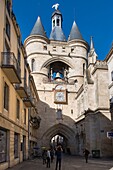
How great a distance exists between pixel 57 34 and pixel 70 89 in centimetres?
1504

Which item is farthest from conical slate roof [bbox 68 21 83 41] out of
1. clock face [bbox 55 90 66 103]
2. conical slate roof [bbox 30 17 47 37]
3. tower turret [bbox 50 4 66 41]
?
clock face [bbox 55 90 66 103]

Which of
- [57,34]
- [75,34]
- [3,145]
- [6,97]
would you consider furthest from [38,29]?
[3,145]

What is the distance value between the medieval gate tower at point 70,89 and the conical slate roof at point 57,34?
0.74 m

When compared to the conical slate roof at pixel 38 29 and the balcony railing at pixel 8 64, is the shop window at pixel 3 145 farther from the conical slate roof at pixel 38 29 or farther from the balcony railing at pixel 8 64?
the conical slate roof at pixel 38 29

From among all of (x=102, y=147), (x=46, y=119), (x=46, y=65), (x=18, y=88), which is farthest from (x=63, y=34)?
(x=18, y=88)

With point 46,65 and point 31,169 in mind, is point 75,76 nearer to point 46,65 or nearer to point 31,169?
point 46,65

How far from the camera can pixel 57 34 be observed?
2060 inches

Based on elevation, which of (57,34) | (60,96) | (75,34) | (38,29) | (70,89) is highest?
(57,34)

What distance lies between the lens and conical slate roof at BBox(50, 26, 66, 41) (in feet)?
168

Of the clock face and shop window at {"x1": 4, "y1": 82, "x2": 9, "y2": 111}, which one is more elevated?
the clock face

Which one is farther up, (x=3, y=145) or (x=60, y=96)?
(x=60, y=96)

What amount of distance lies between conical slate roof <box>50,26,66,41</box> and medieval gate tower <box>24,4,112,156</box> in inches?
29.2

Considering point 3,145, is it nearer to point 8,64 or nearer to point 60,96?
point 8,64

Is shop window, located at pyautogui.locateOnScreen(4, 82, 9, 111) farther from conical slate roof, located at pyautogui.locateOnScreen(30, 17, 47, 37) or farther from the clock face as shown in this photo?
conical slate roof, located at pyautogui.locateOnScreen(30, 17, 47, 37)
